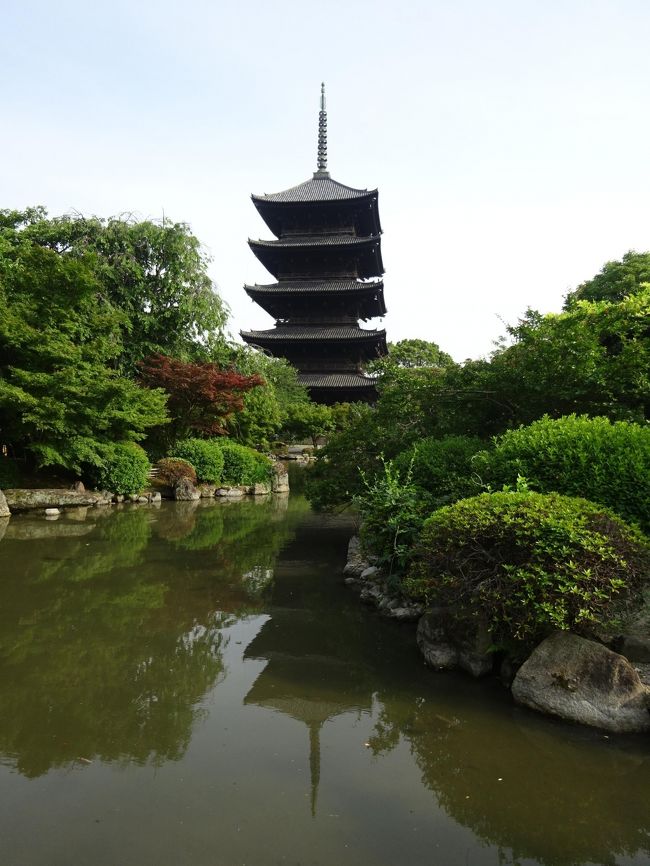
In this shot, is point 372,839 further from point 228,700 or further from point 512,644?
point 512,644

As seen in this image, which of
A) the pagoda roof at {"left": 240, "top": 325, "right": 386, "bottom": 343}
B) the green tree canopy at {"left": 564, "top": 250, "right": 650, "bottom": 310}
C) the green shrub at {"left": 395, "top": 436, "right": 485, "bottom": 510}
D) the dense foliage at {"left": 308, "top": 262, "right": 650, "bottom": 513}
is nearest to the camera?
the green shrub at {"left": 395, "top": 436, "right": 485, "bottom": 510}

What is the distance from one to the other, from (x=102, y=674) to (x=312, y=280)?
2862 centimetres

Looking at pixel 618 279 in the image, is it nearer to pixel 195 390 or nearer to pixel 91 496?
pixel 195 390

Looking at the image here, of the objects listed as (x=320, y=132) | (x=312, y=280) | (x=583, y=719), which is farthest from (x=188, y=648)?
(x=320, y=132)

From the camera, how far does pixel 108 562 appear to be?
284 inches

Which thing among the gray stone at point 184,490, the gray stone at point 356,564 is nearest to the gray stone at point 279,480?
the gray stone at point 184,490

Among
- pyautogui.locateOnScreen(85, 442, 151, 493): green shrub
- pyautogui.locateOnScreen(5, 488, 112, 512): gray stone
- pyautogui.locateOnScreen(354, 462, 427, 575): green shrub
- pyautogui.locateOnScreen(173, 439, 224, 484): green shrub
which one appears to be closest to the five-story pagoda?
pyautogui.locateOnScreen(173, 439, 224, 484): green shrub

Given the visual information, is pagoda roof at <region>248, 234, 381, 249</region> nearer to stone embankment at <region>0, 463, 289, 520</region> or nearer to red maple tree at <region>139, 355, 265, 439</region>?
red maple tree at <region>139, 355, 265, 439</region>

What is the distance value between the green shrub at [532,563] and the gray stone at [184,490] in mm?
11569

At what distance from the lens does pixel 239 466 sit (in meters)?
17.1

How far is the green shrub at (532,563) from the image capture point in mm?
3318

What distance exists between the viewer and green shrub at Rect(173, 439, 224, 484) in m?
16.0

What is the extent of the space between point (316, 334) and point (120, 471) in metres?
17.7

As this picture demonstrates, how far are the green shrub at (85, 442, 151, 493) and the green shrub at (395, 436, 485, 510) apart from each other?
8709mm
